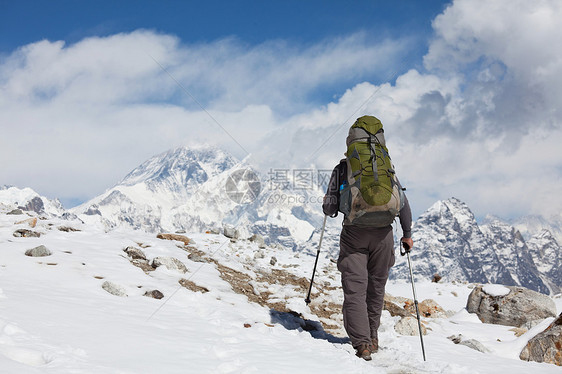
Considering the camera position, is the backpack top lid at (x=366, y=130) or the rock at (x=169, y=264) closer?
the backpack top lid at (x=366, y=130)

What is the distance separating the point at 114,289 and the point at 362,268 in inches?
165

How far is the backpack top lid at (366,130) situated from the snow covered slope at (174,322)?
3.23 metres

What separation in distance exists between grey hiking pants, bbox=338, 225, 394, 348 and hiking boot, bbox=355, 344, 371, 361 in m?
0.17

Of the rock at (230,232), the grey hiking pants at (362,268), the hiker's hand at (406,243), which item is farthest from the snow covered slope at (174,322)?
the rock at (230,232)

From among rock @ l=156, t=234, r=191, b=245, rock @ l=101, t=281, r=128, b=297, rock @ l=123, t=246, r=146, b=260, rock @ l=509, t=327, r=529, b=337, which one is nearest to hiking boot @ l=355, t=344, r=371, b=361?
rock @ l=101, t=281, r=128, b=297

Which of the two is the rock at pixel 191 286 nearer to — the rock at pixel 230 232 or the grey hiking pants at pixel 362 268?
the grey hiking pants at pixel 362 268

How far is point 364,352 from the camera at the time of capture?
546 cm

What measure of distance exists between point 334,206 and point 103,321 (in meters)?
3.68

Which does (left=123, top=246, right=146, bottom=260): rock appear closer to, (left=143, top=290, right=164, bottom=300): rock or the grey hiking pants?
(left=143, top=290, right=164, bottom=300): rock

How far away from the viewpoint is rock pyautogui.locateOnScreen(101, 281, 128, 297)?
20.8 feet

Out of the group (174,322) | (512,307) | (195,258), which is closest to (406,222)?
(174,322)

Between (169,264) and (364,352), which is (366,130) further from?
(169,264)

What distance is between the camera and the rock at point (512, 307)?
11391mm

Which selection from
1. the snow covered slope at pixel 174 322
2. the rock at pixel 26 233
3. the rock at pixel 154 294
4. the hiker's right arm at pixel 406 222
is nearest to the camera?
the snow covered slope at pixel 174 322
